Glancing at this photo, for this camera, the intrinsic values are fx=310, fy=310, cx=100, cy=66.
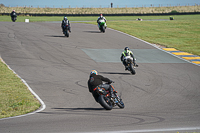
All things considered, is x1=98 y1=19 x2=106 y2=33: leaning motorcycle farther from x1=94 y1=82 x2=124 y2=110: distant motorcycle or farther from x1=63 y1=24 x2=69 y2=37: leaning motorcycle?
x1=94 y1=82 x2=124 y2=110: distant motorcycle

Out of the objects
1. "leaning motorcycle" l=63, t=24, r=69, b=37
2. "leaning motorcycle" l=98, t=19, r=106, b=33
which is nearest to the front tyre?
"leaning motorcycle" l=63, t=24, r=69, b=37

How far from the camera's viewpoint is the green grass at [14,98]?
458 inches

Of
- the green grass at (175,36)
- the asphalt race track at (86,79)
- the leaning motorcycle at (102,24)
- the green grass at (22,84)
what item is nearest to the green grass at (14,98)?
the green grass at (22,84)

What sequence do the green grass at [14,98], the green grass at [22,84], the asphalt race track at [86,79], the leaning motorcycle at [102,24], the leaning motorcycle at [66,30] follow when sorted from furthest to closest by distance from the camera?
the leaning motorcycle at [102,24] < the leaning motorcycle at [66,30] < the green grass at [22,84] < the green grass at [14,98] < the asphalt race track at [86,79]

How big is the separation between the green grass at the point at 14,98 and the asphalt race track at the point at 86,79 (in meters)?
0.57

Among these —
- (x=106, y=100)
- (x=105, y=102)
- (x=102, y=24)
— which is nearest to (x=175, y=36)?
(x=102, y=24)

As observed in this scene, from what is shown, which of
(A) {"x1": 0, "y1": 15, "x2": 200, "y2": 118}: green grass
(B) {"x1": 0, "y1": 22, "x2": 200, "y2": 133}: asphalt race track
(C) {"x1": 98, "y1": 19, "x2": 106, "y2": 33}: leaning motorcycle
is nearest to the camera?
(B) {"x1": 0, "y1": 22, "x2": 200, "y2": 133}: asphalt race track

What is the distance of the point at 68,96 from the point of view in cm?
1404

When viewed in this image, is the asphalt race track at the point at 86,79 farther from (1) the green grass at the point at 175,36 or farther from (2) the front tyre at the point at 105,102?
(1) the green grass at the point at 175,36

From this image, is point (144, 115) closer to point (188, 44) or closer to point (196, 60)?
point (196, 60)

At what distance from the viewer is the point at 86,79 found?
17.7 m

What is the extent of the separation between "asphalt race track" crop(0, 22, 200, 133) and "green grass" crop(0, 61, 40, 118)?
57 cm

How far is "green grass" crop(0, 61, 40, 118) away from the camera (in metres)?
11.6

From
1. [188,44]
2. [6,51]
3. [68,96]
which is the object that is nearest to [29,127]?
[68,96]
